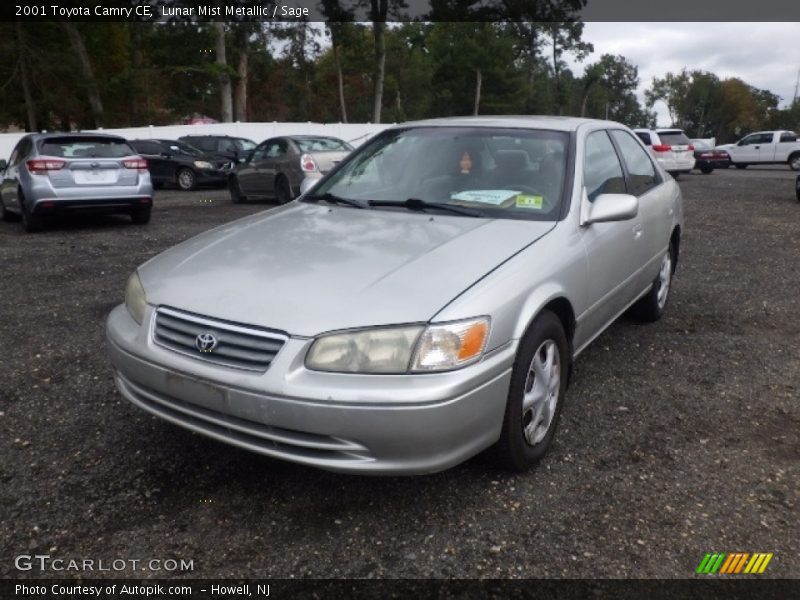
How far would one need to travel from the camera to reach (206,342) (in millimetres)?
2607

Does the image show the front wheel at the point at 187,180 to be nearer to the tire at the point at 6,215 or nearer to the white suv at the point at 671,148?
the tire at the point at 6,215

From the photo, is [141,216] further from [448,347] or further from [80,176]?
[448,347]

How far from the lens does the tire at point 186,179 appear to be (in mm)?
17688

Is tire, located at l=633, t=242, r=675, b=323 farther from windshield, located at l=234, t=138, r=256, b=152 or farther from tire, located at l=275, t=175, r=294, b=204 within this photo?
windshield, located at l=234, t=138, r=256, b=152

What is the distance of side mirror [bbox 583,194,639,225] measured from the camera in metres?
3.42

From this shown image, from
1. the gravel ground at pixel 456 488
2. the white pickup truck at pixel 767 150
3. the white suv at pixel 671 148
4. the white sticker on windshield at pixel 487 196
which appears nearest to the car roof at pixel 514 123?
the white sticker on windshield at pixel 487 196

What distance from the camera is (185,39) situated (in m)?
29.3

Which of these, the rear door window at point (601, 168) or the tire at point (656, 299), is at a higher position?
the rear door window at point (601, 168)

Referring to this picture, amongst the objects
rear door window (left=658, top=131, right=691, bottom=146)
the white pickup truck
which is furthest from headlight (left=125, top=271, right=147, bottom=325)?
the white pickup truck

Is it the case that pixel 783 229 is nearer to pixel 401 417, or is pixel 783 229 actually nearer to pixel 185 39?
pixel 401 417

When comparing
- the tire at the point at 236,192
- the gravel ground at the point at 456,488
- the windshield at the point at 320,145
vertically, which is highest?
the windshield at the point at 320,145

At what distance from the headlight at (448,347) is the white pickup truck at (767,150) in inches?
1092

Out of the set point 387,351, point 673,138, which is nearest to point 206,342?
point 387,351

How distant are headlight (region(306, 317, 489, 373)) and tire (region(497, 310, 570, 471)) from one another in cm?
42
